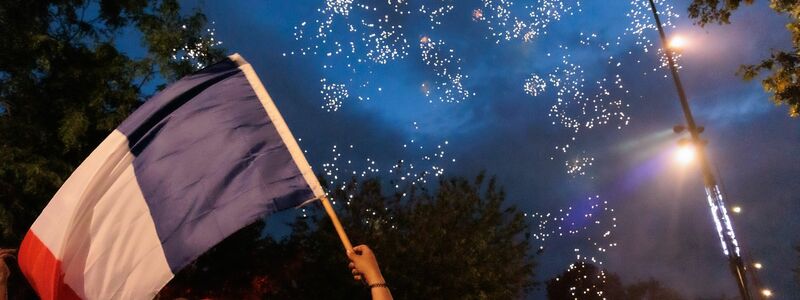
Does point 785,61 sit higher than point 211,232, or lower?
higher

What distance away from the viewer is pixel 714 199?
1241 cm

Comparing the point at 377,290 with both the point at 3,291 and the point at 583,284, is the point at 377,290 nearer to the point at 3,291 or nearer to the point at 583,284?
the point at 3,291

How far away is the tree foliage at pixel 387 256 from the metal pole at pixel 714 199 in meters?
6.13

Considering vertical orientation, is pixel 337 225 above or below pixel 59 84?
below

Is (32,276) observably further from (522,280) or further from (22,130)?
(522,280)

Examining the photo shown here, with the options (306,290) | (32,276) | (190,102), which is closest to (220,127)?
(190,102)

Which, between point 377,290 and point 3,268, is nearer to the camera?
point 377,290

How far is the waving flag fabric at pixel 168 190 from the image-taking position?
3719mm

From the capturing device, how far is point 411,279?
15797 millimetres

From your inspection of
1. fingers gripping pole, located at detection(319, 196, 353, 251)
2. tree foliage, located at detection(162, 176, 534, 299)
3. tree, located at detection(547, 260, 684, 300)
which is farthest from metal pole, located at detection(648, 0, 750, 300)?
tree, located at detection(547, 260, 684, 300)

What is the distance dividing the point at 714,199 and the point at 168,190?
1148 cm

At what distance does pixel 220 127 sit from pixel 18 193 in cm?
651

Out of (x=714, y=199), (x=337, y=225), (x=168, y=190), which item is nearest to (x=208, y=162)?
(x=168, y=190)

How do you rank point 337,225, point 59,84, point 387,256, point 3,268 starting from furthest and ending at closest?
1. point 387,256
2. point 59,84
3. point 3,268
4. point 337,225
